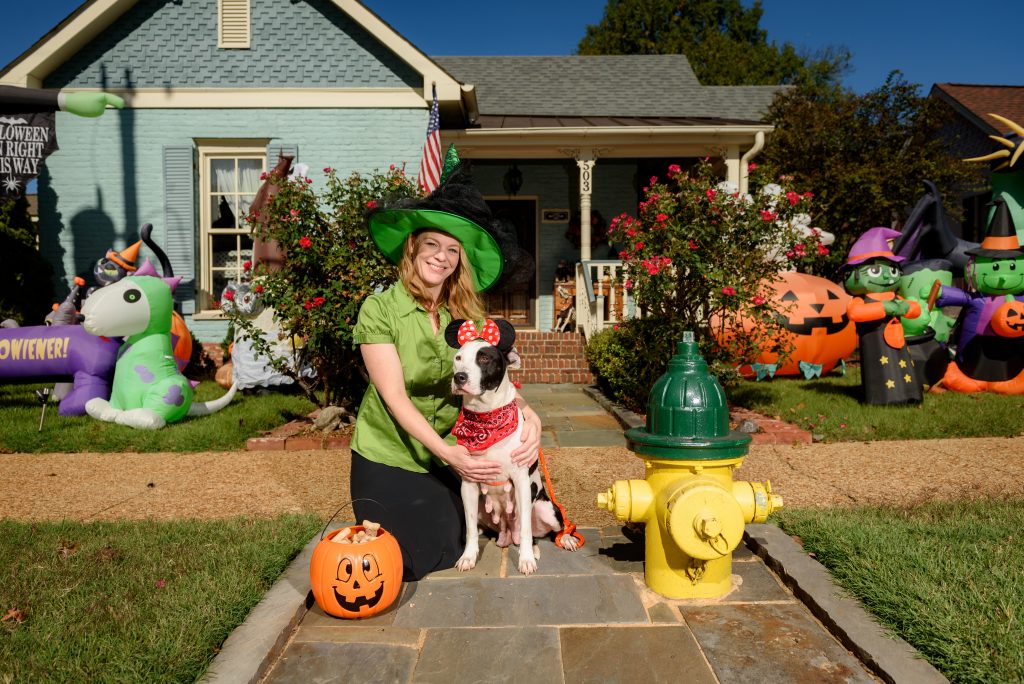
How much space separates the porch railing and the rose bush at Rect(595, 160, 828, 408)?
94.8 inches

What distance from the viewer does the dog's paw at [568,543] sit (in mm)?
3594

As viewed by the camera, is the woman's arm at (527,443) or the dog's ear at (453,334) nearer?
the dog's ear at (453,334)

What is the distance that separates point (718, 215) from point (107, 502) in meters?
5.38

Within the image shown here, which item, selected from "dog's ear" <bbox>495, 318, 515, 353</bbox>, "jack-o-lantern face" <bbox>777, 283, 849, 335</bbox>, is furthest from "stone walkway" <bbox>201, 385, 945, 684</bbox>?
"jack-o-lantern face" <bbox>777, 283, 849, 335</bbox>

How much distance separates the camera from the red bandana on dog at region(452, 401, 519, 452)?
10.5 feet

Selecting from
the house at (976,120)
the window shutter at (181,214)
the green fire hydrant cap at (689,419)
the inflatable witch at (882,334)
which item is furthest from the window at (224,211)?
the house at (976,120)

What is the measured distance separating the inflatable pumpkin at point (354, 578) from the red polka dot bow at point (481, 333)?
2.93 feet

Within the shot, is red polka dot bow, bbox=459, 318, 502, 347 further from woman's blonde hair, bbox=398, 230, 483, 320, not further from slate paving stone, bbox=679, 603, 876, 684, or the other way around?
slate paving stone, bbox=679, 603, 876, 684

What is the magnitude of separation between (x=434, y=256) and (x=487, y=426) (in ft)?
2.77

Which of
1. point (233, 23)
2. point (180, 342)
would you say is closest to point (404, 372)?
→ point (180, 342)

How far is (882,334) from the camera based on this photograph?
7520mm

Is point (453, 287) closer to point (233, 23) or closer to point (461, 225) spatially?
point (461, 225)

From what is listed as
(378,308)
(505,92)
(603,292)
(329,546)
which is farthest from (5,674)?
(505,92)

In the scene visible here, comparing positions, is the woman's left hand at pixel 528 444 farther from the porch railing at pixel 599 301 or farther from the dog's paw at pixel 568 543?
the porch railing at pixel 599 301
